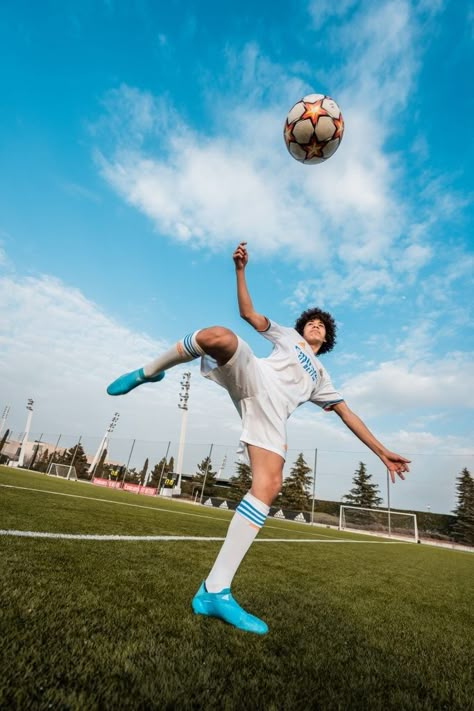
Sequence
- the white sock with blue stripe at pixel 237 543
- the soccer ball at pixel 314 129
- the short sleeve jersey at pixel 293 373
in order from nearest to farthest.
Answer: the white sock with blue stripe at pixel 237 543 → the short sleeve jersey at pixel 293 373 → the soccer ball at pixel 314 129

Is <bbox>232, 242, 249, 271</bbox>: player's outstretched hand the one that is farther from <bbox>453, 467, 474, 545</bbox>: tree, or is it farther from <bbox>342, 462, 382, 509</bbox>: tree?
<bbox>342, 462, 382, 509</bbox>: tree

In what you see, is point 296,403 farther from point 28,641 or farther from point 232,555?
point 28,641

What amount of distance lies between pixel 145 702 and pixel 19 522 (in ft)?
10.9

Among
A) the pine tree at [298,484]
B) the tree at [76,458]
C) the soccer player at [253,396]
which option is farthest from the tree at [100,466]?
the soccer player at [253,396]

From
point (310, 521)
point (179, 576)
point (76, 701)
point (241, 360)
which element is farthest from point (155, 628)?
point (310, 521)

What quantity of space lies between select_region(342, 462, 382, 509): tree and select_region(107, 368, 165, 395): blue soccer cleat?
143ft

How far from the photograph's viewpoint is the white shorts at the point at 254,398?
264cm

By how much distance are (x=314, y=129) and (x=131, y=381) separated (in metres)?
3.26

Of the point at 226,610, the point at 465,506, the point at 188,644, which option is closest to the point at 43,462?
the point at 465,506

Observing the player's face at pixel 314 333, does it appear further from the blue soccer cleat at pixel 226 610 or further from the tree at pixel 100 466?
the tree at pixel 100 466

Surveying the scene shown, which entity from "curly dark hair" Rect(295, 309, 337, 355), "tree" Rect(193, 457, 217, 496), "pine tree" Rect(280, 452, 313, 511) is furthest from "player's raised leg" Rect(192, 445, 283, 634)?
"pine tree" Rect(280, 452, 313, 511)

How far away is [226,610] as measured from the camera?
208cm

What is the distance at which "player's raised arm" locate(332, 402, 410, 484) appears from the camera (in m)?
3.13

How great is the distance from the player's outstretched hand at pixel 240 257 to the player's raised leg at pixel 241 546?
1.29 meters
